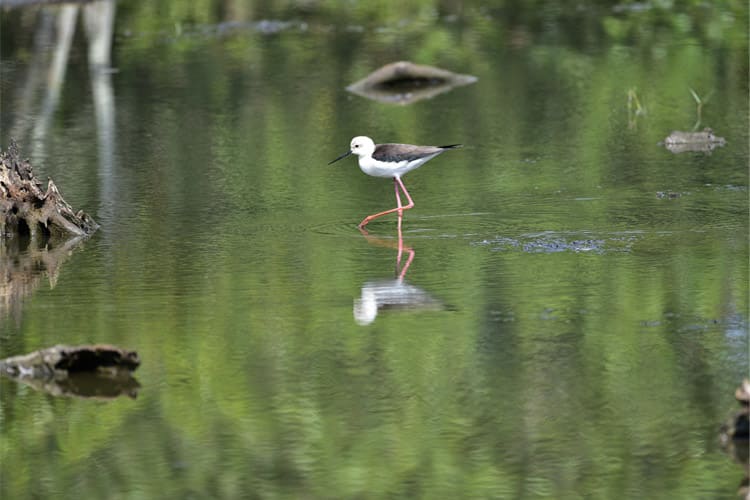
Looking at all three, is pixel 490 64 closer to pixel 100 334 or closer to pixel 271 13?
pixel 271 13

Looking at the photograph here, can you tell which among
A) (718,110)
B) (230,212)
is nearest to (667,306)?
(230,212)

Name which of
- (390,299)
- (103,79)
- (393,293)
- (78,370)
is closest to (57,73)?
(103,79)

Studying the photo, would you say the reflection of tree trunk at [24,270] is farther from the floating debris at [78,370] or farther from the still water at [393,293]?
the floating debris at [78,370]

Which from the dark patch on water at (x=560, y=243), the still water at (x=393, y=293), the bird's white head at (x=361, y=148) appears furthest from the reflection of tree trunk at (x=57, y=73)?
the dark patch on water at (x=560, y=243)

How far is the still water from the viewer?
21.6 feet

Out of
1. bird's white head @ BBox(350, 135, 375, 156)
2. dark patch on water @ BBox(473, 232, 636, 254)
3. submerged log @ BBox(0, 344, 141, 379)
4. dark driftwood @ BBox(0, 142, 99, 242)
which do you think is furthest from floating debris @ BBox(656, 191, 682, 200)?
submerged log @ BBox(0, 344, 141, 379)

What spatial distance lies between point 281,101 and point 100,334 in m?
9.19

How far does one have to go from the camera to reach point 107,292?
9.36 m

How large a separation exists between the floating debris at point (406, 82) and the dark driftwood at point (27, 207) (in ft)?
23.3

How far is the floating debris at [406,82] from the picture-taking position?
17891 mm

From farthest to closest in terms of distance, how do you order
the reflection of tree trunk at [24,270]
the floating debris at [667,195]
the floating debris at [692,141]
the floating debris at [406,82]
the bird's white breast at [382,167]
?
the floating debris at [406,82]
the floating debris at [692,141]
the floating debris at [667,195]
the bird's white breast at [382,167]
the reflection of tree trunk at [24,270]

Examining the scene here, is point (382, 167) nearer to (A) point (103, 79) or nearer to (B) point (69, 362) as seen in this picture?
Result: (B) point (69, 362)

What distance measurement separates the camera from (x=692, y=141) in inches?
555

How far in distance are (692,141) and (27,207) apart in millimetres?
5942
